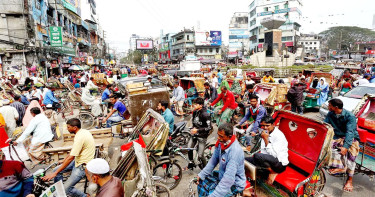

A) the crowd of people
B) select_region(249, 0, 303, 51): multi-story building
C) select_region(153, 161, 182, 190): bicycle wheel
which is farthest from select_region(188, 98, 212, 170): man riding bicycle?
select_region(249, 0, 303, 51): multi-story building

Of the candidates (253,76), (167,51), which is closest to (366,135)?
(253,76)

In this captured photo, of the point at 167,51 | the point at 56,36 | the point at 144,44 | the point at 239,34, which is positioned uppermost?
the point at 239,34

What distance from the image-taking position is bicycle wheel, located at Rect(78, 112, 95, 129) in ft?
29.7

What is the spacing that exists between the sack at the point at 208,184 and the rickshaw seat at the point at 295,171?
4.10ft

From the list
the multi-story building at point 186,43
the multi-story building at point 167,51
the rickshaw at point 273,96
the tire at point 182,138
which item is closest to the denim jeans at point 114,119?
the tire at point 182,138

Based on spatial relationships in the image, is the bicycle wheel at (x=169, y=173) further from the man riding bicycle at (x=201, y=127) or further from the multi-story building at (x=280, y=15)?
the multi-story building at (x=280, y=15)

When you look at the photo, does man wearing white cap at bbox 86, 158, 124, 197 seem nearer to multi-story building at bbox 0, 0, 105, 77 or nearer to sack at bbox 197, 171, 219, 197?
sack at bbox 197, 171, 219, 197

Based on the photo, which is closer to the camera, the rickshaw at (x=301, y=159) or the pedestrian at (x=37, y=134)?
the rickshaw at (x=301, y=159)

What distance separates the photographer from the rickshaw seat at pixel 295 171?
3.68 metres

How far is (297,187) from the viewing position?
3230 mm

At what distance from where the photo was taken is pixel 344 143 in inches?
158

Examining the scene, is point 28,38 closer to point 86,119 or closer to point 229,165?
point 86,119

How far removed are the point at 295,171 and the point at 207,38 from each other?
225 feet

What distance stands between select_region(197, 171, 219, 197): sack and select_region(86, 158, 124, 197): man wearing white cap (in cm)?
114
